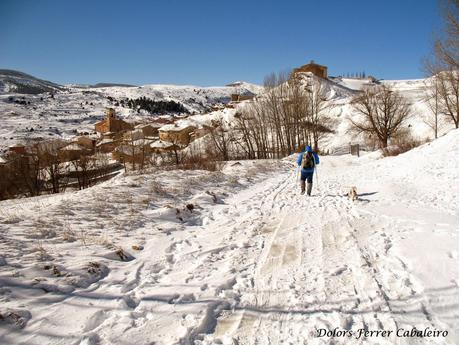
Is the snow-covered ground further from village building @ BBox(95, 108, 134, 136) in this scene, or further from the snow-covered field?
the snow-covered field

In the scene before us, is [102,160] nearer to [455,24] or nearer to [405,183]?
[405,183]

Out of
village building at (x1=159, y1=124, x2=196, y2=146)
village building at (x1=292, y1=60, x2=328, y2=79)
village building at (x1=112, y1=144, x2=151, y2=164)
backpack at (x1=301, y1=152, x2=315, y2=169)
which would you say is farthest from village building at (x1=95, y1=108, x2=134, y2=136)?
backpack at (x1=301, y1=152, x2=315, y2=169)

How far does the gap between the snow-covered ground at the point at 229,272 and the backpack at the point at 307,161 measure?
214 centimetres

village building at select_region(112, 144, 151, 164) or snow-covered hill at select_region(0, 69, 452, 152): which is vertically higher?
snow-covered hill at select_region(0, 69, 452, 152)

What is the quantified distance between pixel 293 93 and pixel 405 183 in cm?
2832

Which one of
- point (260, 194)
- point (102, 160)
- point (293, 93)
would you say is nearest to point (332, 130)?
point (293, 93)

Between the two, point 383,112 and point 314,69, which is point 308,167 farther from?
point 314,69

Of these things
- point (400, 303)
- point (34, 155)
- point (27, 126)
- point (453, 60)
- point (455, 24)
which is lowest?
point (400, 303)

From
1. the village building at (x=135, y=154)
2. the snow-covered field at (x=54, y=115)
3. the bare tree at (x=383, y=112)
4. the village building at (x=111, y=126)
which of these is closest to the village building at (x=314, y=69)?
the snow-covered field at (x=54, y=115)

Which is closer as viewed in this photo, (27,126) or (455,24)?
(455,24)

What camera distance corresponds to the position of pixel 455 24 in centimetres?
1683

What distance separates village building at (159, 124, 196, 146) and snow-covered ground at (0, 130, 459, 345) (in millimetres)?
50485

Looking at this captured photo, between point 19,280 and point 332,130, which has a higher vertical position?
point 332,130

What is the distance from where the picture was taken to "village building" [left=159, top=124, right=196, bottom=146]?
57.6m
